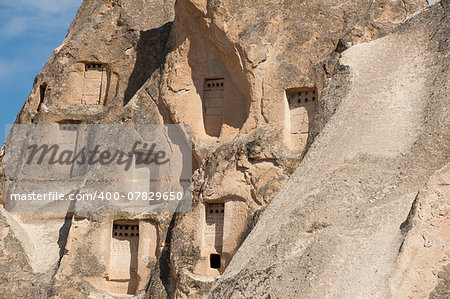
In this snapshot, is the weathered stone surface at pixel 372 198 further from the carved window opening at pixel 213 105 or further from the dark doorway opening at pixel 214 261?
the carved window opening at pixel 213 105

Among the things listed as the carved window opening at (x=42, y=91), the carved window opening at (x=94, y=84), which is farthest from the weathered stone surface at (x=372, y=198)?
the carved window opening at (x=42, y=91)

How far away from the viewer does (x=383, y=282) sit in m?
4.24

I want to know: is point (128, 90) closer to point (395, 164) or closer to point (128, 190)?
point (128, 190)

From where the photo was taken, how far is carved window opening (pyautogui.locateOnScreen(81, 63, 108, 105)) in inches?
760

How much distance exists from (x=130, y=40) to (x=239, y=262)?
14.6 m

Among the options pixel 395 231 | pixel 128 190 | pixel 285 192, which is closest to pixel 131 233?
pixel 128 190

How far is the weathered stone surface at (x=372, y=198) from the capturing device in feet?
14.2

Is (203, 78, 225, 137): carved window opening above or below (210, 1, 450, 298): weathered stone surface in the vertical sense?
above

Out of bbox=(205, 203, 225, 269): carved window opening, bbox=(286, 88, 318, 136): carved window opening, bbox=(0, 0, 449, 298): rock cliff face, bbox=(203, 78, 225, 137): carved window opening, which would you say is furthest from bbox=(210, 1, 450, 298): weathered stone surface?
bbox=(203, 78, 225, 137): carved window opening

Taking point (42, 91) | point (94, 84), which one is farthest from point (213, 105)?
point (42, 91)

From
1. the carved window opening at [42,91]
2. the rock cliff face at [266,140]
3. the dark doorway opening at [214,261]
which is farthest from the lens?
the carved window opening at [42,91]

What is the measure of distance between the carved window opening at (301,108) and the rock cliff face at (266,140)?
1.1 inches

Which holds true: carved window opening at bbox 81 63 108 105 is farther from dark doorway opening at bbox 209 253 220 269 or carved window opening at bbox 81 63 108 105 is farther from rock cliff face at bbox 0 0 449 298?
dark doorway opening at bbox 209 253 220 269

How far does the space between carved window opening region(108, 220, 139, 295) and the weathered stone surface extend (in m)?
10.7
